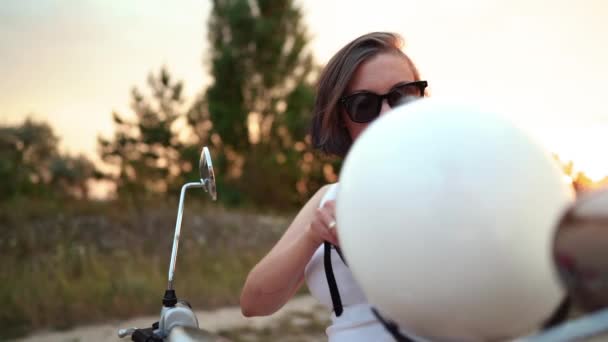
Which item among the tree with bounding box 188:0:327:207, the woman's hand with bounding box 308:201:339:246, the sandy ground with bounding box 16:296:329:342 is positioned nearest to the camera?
the woman's hand with bounding box 308:201:339:246

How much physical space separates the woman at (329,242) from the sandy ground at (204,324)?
3.83 metres

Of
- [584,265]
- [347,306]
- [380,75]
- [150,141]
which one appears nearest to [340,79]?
[380,75]

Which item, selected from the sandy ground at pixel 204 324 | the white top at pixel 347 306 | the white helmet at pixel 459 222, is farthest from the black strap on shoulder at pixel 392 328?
the sandy ground at pixel 204 324

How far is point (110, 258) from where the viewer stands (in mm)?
8883

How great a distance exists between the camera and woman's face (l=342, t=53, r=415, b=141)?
4.78ft

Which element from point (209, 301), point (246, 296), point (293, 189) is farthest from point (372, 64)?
point (293, 189)

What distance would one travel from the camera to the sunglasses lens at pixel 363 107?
1.41 m

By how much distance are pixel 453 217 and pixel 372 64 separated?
88cm

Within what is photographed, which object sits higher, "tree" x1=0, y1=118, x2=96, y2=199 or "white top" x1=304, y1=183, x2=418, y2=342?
"white top" x1=304, y1=183, x2=418, y2=342

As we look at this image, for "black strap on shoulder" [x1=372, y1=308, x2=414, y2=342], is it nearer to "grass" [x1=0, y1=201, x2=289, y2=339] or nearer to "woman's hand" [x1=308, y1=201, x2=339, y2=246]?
"woman's hand" [x1=308, y1=201, x2=339, y2=246]

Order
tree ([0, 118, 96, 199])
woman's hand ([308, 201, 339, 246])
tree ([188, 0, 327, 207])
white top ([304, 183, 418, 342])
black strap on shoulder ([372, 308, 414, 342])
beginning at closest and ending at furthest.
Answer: black strap on shoulder ([372, 308, 414, 342]) → woman's hand ([308, 201, 339, 246]) → white top ([304, 183, 418, 342]) → tree ([0, 118, 96, 199]) → tree ([188, 0, 327, 207])

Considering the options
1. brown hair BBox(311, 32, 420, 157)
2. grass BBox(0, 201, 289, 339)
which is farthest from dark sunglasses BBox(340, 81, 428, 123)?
grass BBox(0, 201, 289, 339)

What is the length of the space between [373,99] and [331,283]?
483mm

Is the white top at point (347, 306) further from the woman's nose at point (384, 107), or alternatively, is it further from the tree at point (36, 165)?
the tree at point (36, 165)
